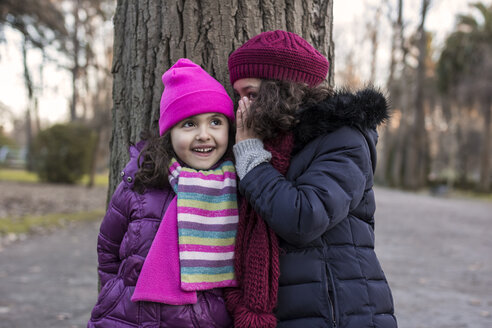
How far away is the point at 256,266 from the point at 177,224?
38cm

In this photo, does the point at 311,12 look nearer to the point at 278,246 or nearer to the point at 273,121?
the point at 273,121

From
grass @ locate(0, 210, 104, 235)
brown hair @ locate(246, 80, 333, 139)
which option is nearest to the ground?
grass @ locate(0, 210, 104, 235)

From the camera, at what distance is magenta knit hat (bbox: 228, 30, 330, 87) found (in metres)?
1.99

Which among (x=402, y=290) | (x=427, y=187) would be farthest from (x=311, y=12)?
(x=427, y=187)

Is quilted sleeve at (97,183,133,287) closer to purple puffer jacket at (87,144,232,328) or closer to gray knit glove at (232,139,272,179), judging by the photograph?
purple puffer jacket at (87,144,232,328)

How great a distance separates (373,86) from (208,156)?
0.79 metres

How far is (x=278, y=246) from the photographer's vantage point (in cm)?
186

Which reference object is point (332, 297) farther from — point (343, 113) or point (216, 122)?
point (216, 122)

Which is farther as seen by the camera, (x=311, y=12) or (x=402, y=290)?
(x=402, y=290)

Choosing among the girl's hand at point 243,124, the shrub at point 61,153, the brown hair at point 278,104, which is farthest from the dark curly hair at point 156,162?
the shrub at point 61,153

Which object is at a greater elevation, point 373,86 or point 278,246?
point 373,86

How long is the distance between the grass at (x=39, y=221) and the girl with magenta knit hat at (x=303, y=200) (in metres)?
7.42

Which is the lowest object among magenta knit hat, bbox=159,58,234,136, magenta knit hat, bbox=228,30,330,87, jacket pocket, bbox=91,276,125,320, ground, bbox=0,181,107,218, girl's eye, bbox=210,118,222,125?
ground, bbox=0,181,107,218

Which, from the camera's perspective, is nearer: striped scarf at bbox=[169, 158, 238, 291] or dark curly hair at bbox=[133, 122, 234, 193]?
striped scarf at bbox=[169, 158, 238, 291]
